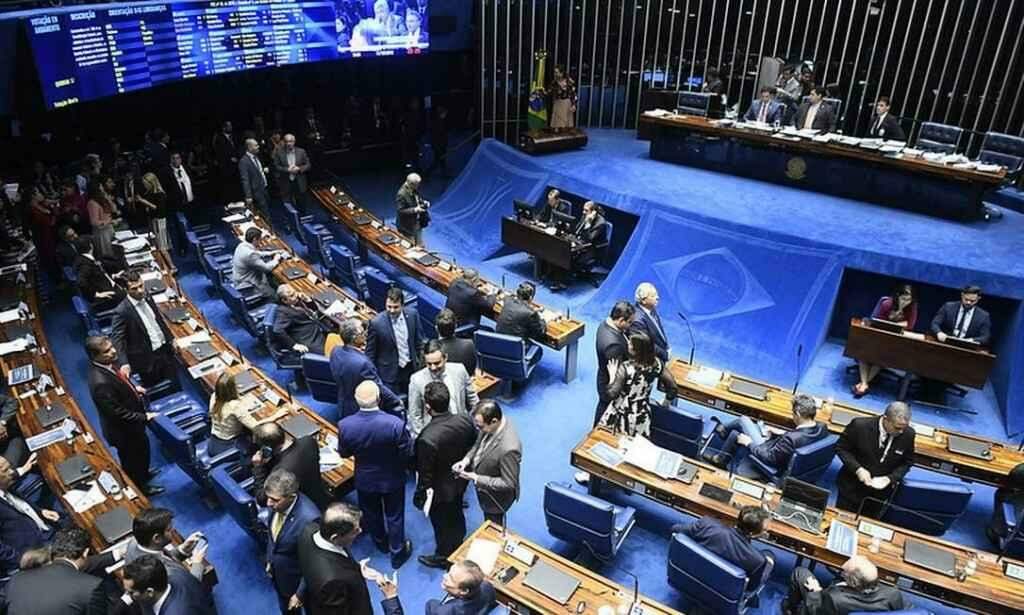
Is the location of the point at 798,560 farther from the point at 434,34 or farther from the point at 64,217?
the point at 434,34

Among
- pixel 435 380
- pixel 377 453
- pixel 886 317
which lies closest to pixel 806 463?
pixel 435 380

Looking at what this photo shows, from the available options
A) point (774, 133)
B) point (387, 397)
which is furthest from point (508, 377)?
point (774, 133)

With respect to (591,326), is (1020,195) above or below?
above

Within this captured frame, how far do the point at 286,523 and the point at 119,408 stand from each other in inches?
99.1

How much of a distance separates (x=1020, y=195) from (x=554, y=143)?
7.62m

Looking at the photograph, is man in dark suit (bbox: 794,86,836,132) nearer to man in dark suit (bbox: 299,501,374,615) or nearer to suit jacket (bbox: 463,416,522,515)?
suit jacket (bbox: 463,416,522,515)

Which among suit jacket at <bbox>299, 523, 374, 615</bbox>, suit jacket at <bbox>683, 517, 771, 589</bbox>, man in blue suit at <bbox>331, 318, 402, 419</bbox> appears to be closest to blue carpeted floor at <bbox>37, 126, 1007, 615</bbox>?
suit jacket at <bbox>683, 517, 771, 589</bbox>

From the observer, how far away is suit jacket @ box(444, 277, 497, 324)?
26.7ft

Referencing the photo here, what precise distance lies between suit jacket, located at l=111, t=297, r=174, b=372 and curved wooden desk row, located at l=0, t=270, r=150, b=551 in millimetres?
622

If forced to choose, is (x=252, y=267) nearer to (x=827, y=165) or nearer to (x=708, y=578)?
(x=708, y=578)

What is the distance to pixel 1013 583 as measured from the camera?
195 inches

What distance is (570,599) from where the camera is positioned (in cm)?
469

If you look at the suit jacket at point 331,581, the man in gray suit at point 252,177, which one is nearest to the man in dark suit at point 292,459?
the suit jacket at point 331,581

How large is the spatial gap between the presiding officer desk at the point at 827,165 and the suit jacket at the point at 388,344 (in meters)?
7.44
